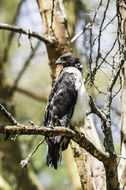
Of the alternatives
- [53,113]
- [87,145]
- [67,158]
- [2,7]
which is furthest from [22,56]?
[87,145]

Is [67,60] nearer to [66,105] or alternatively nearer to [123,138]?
[66,105]

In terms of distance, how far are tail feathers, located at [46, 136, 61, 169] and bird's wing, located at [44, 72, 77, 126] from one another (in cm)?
17

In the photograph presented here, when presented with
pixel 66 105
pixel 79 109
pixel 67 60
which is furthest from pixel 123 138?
pixel 67 60

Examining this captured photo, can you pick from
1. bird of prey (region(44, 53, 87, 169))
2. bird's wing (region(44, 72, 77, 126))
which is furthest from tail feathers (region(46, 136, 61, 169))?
bird's wing (region(44, 72, 77, 126))

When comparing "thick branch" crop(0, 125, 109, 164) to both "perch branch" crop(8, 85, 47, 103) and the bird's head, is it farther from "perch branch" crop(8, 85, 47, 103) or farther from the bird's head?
"perch branch" crop(8, 85, 47, 103)

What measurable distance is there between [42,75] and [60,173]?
218cm

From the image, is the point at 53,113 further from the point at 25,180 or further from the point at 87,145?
the point at 25,180

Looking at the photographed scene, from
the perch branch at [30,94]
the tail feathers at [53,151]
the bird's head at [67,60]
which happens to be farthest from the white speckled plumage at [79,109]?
the perch branch at [30,94]

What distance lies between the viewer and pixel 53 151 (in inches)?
147

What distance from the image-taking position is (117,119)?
4762mm

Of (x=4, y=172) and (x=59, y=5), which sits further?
(x=4, y=172)

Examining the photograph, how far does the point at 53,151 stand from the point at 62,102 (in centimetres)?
54

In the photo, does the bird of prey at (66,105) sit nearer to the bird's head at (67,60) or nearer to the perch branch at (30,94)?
the bird's head at (67,60)

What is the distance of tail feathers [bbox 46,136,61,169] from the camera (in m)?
3.67
